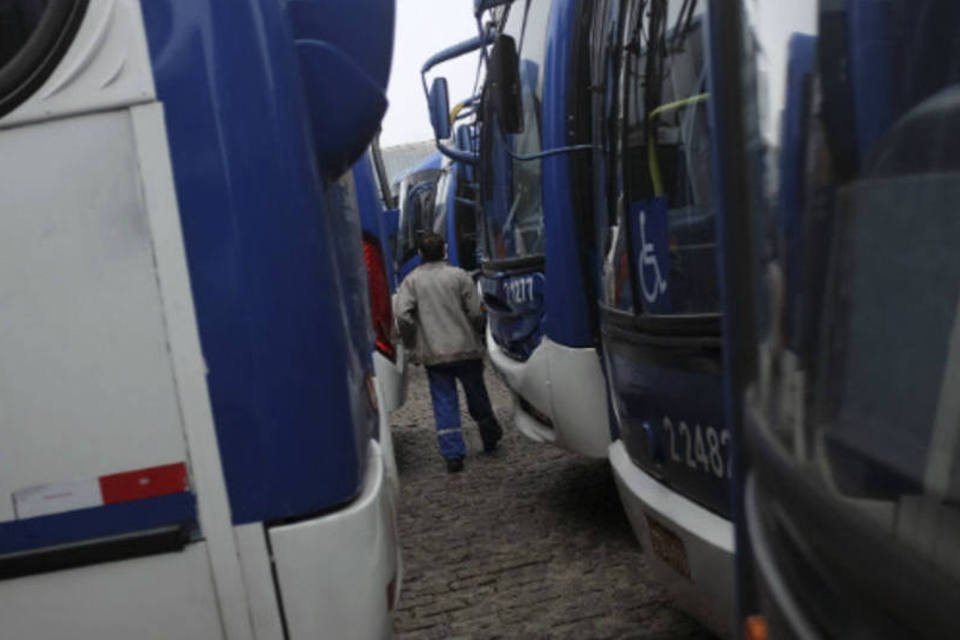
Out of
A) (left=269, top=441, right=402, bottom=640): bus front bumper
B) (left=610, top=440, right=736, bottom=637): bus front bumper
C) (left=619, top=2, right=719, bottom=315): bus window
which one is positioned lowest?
(left=610, top=440, right=736, bottom=637): bus front bumper

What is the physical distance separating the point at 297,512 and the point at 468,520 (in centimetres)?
360

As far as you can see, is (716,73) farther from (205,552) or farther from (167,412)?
(205,552)

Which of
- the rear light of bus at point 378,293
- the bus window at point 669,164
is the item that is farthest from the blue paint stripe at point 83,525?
the rear light of bus at point 378,293

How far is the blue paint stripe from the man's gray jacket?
16.5ft

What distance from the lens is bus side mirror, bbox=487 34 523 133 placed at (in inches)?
190

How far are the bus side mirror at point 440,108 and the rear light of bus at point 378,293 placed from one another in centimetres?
102

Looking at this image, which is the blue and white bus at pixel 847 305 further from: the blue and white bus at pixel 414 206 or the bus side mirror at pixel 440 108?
the blue and white bus at pixel 414 206

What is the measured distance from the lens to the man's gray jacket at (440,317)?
23.7ft

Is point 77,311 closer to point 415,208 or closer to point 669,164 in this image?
point 669,164

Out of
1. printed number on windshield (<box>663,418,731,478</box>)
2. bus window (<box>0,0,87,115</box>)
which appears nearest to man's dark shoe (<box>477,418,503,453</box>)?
printed number on windshield (<box>663,418,731,478</box>)

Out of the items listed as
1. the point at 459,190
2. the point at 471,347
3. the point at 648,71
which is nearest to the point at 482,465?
the point at 471,347

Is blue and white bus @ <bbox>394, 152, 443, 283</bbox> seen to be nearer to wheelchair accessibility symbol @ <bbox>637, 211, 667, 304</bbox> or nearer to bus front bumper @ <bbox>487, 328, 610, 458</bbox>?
bus front bumper @ <bbox>487, 328, 610, 458</bbox>

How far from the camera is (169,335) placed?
2.16 m

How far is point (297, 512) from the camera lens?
227 cm
